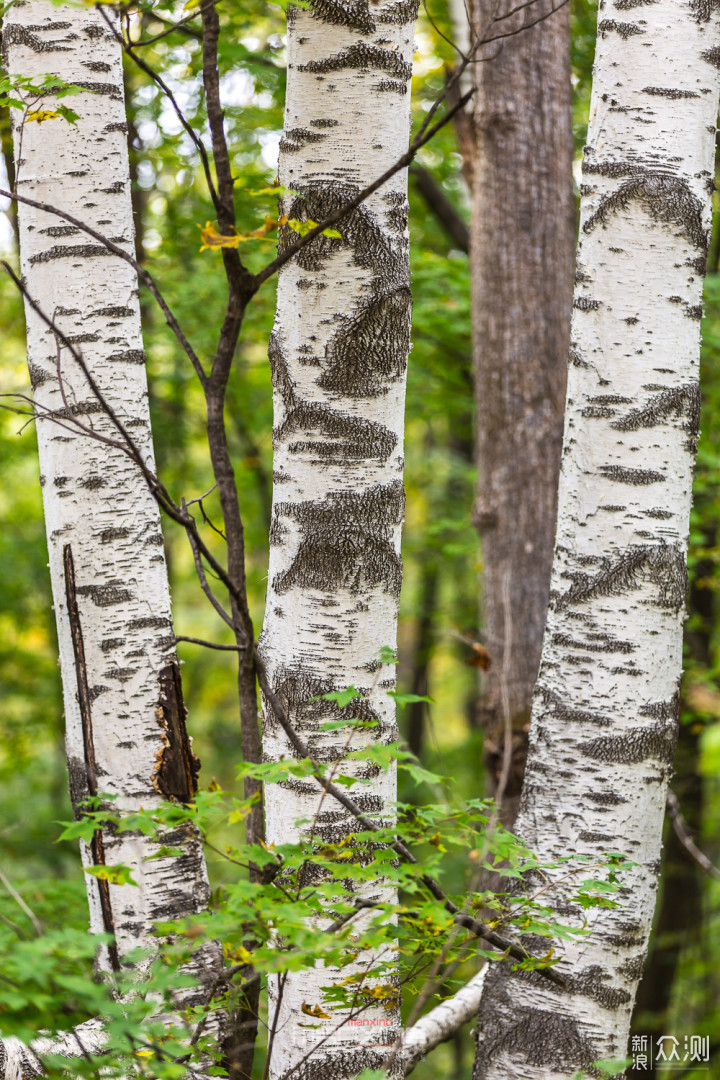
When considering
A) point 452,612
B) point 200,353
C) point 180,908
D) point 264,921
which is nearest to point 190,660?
point 452,612

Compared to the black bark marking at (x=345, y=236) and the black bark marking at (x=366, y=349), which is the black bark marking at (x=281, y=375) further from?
the black bark marking at (x=345, y=236)

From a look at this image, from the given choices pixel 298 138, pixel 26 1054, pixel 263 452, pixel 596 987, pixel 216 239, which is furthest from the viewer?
pixel 263 452

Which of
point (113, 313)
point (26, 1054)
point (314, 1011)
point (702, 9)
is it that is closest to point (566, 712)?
point (314, 1011)

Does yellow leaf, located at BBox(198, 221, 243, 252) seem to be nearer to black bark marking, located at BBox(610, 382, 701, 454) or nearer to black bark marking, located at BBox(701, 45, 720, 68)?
black bark marking, located at BBox(610, 382, 701, 454)

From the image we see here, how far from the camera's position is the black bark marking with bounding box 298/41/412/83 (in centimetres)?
178

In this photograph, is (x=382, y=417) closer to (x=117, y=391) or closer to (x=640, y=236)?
(x=117, y=391)

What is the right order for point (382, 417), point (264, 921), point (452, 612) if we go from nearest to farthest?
point (264, 921) → point (382, 417) → point (452, 612)

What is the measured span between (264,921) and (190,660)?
9782mm

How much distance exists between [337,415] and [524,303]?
2346 millimetres

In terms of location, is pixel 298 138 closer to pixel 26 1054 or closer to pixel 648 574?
pixel 648 574

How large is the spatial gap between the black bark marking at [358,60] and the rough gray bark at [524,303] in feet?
7.13

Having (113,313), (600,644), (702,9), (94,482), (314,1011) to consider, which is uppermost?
(702,9)

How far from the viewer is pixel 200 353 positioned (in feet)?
19.5

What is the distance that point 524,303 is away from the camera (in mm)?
3848
